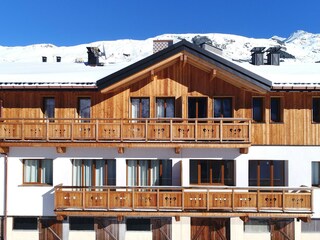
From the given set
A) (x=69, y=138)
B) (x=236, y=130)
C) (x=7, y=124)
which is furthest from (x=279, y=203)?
(x=7, y=124)

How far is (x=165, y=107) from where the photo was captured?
16.8 metres

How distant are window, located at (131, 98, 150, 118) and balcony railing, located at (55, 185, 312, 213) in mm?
3645

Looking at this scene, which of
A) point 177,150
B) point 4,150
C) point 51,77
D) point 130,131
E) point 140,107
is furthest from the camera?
point 140,107

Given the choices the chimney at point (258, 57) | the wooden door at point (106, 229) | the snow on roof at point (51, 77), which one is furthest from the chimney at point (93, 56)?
the chimney at point (258, 57)

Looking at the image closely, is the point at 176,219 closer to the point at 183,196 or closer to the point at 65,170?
the point at 183,196

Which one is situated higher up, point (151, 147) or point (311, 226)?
point (151, 147)

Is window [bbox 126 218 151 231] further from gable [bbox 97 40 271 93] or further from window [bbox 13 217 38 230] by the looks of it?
gable [bbox 97 40 271 93]

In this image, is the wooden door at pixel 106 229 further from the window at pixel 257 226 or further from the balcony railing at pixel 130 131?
the window at pixel 257 226

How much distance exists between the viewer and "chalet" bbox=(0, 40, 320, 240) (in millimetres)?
15859

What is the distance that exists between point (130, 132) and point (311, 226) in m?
9.99

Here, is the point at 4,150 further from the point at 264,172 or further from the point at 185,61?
the point at 264,172

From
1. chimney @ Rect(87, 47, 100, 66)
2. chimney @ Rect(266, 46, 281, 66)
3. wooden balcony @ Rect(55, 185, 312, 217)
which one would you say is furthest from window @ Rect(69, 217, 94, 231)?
chimney @ Rect(266, 46, 281, 66)

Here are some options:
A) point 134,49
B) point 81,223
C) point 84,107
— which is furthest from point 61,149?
point 134,49

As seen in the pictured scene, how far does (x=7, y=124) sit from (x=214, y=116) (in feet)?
32.2
